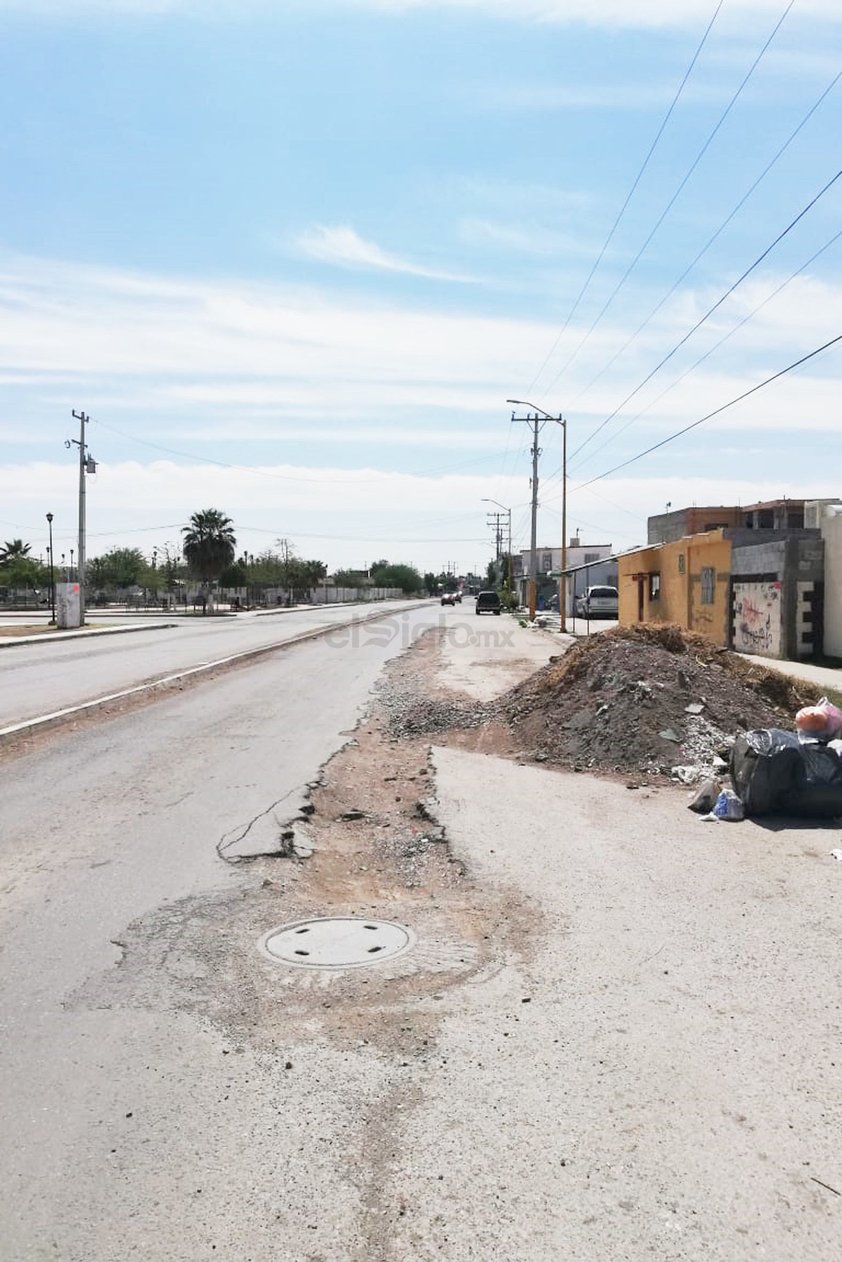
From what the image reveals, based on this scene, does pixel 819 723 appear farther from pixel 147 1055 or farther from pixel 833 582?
pixel 833 582

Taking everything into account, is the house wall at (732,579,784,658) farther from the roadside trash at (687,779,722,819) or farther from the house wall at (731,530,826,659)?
the roadside trash at (687,779,722,819)

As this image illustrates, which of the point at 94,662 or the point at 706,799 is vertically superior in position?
the point at 94,662

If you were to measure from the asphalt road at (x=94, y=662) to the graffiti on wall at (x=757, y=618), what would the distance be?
45.3ft

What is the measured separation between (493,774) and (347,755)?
197 centimetres

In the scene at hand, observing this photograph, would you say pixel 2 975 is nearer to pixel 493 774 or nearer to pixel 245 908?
pixel 245 908

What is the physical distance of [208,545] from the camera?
Answer: 75.1 meters

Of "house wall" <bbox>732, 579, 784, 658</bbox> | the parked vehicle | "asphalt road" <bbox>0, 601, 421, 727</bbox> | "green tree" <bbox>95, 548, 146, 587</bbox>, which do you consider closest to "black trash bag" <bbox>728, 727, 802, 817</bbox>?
"asphalt road" <bbox>0, 601, 421, 727</bbox>

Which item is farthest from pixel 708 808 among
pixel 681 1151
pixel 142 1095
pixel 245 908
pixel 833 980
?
pixel 142 1095

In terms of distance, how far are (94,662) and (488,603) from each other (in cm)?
4998

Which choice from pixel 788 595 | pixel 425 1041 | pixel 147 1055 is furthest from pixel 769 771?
pixel 788 595

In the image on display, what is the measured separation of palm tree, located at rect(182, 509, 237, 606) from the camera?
246 feet

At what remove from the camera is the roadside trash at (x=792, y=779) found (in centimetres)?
791

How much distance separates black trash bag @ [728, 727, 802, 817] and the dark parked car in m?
63.8

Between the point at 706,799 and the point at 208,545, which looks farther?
the point at 208,545
